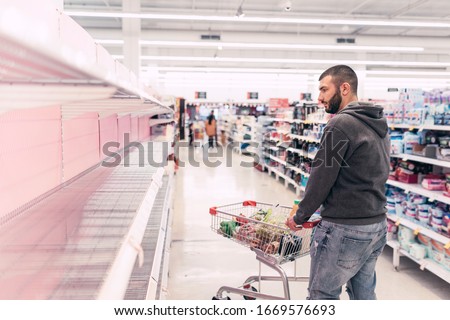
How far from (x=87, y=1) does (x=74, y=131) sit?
9937 mm

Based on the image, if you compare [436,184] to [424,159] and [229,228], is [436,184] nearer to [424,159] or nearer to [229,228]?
[424,159]

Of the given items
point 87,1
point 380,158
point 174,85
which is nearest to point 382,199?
point 380,158

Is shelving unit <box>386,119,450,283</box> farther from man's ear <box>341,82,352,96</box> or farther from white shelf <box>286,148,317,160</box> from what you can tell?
white shelf <box>286,148,317,160</box>

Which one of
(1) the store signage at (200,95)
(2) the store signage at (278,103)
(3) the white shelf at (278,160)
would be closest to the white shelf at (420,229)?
(3) the white shelf at (278,160)

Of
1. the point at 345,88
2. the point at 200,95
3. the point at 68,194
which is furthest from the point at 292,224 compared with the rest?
the point at 200,95

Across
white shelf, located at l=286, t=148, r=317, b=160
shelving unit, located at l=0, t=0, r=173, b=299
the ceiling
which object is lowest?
white shelf, located at l=286, t=148, r=317, b=160

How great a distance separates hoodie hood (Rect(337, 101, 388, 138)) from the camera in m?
2.24

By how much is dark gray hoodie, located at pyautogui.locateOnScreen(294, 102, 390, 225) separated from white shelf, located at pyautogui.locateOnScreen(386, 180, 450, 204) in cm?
197

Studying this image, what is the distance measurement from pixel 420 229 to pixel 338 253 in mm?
2380

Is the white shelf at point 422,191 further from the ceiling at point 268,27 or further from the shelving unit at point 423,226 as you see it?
the ceiling at point 268,27

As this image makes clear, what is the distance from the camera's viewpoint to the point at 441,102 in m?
4.28

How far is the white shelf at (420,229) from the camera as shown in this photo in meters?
3.85

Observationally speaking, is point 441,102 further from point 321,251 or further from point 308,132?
point 308,132

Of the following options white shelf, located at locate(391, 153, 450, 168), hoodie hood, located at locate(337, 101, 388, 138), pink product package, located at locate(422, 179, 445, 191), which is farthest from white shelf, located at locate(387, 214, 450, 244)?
hoodie hood, located at locate(337, 101, 388, 138)
